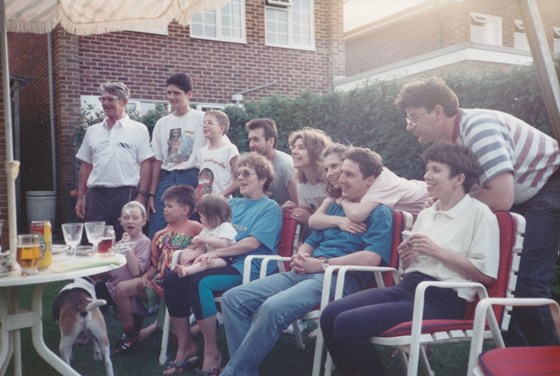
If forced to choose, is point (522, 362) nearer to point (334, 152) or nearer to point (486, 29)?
point (334, 152)

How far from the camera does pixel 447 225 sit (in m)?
2.84

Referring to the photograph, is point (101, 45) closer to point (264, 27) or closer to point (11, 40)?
point (264, 27)

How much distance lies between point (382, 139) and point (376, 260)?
10.7 feet

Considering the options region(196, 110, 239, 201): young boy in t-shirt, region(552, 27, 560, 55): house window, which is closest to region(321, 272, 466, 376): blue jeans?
region(196, 110, 239, 201): young boy in t-shirt

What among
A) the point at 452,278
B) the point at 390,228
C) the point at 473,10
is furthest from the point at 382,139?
the point at 473,10

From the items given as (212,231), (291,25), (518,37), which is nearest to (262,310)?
(212,231)

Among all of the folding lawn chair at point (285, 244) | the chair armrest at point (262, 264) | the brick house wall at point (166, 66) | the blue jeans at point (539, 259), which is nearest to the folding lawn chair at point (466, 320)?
the blue jeans at point (539, 259)

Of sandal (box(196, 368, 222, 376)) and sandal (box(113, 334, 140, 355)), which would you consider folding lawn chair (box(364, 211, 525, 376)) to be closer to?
sandal (box(196, 368, 222, 376))

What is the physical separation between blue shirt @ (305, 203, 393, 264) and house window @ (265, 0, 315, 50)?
965 cm

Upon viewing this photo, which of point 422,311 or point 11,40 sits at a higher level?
point 11,40

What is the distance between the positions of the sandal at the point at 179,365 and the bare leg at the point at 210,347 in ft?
0.52

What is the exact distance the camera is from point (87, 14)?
12.6ft

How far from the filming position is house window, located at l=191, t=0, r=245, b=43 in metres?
12.0

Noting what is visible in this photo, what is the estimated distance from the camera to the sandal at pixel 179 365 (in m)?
3.56
